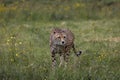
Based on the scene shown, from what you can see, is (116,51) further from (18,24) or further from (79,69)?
(18,24)

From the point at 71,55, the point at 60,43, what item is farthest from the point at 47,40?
the point at 60,43

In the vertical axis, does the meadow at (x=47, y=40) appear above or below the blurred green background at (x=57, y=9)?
below

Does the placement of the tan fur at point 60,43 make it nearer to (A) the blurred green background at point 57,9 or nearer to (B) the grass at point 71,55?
(B) the grass at point 71,55

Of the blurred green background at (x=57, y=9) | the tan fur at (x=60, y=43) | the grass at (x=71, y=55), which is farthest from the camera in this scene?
the blurred green background at (x=57, y=9)

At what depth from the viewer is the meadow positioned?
9211 mm

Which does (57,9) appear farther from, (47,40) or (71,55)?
(71,55)

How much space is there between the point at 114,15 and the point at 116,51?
7531 millimetres

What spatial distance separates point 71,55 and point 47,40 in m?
3.12

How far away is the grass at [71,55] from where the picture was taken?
9148 mm

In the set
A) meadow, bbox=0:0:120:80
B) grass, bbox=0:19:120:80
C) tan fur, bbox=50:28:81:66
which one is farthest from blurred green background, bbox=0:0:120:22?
tan fur, bbox=50:28:81:66

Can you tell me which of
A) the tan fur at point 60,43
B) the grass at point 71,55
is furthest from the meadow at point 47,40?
the tan fur at point 60,43

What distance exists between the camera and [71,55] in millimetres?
11031

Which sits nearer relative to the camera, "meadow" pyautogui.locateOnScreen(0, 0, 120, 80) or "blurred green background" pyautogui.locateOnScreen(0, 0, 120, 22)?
"meadow" pyautogui.locateOnScreen(0, 0, 120, 80)

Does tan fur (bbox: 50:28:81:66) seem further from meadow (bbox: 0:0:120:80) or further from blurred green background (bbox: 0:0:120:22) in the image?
blurred green background (bbox: 0:0:120:22)
